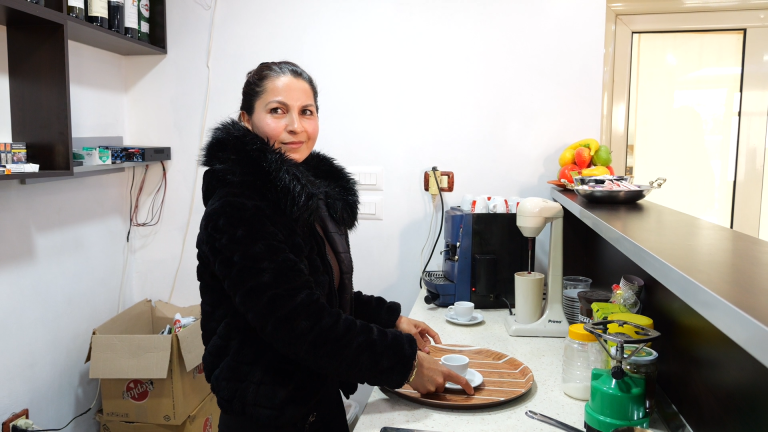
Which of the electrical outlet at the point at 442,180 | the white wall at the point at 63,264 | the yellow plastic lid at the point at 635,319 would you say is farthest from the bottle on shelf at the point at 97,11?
the yellow plastic lid at the point at 635,319

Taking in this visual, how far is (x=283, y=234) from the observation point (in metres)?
1.14

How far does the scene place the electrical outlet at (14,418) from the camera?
194cm

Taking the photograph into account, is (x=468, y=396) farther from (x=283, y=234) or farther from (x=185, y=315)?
(x=185, y=315)

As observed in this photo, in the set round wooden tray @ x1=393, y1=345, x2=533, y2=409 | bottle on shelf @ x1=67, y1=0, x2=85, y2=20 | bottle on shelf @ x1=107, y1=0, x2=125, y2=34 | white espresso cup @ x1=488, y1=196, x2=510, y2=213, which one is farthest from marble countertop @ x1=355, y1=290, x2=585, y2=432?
bottle on shelf @ x1=107, y1=0, x2=125, y2=34

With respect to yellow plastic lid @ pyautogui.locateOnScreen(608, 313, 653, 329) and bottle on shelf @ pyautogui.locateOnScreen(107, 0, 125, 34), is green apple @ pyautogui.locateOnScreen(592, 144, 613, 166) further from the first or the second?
bottle on shelf @ pyautogui.locateOnScreen(107, 0, 125, 34)

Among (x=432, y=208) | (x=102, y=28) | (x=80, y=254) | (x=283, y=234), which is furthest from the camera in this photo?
(x=432, y=208)

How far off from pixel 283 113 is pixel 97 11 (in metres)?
1.31

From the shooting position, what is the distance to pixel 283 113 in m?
1.36

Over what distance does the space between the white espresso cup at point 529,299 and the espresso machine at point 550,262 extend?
2cm

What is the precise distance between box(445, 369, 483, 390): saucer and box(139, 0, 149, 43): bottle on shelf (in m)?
2.10

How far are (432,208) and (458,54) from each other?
69cm

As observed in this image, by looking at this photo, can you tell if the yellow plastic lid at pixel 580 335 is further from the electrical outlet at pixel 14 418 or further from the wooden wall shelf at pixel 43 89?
the electrical outlet at pixel 14 418

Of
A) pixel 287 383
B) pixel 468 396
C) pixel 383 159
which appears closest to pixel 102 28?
pixel 383 159

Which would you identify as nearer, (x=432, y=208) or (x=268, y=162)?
(x=268, y=162)
